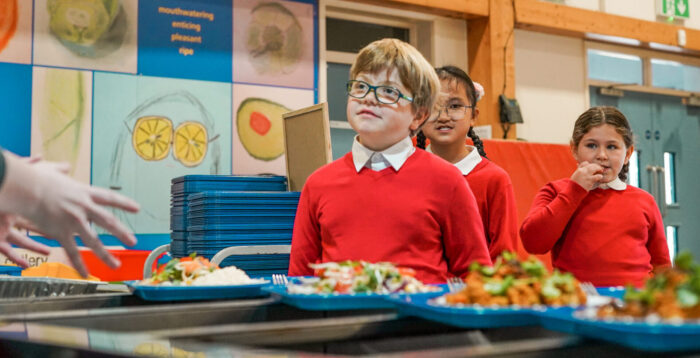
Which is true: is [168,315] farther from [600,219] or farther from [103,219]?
[600,219]

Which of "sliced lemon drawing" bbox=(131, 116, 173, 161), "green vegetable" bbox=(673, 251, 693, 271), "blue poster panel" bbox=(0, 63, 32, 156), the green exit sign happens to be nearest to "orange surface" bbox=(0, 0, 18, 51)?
"blue poster panel" bbox=(0, 63, 32, 156)

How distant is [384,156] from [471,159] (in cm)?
74

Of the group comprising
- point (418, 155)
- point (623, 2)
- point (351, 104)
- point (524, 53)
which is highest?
point (623, 2)

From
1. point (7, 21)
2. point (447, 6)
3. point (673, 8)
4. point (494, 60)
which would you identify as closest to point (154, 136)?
point (7, 21)

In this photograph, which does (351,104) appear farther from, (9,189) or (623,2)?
(623,2)

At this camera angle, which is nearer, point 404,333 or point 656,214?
point 404,333

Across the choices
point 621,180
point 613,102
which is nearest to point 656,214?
point 621,180

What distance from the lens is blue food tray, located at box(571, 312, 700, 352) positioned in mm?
759

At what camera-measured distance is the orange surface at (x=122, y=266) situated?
14.0 ft

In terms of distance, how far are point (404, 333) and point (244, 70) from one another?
4.89 meters

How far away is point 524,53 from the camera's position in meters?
7.10

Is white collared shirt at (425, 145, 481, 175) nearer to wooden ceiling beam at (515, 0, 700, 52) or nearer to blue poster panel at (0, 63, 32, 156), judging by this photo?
blue poster panel at (0, 63, 32, 156)

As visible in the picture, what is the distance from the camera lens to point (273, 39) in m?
5.81

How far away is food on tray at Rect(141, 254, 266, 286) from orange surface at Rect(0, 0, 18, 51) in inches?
159
